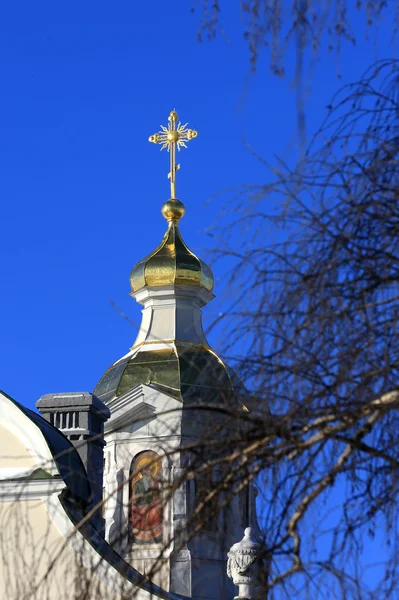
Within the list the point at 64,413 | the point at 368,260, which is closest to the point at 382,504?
the point at 368,260

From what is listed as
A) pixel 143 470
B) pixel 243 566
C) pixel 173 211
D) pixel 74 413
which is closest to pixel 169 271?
pixel 173 211

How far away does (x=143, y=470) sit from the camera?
5.68 m

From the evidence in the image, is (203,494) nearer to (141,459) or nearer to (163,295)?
(141,459)

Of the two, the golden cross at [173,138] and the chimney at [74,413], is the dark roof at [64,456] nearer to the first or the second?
the chimney at [74,413]

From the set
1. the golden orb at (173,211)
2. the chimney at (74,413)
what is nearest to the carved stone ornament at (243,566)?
the chimney at (74,413)

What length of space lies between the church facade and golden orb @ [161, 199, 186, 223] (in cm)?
2

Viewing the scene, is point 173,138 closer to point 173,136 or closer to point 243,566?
point 173,136

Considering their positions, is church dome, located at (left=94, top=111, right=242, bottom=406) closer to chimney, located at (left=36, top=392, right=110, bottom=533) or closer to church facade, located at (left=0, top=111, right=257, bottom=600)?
church facade, located at (left=0, top=111, right=257, bottom=600)

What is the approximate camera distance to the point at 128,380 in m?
25.7

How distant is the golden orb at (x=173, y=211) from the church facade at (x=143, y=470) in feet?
0.06

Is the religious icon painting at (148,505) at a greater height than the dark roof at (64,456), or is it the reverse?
the dark roof at (64,456)

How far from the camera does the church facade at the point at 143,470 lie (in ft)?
17.6

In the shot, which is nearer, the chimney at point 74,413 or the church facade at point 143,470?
the church facade at point 143,470

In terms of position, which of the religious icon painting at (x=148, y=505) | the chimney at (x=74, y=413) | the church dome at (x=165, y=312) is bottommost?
the religious icon painting at (x=148, y=505)
